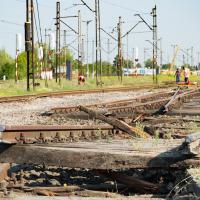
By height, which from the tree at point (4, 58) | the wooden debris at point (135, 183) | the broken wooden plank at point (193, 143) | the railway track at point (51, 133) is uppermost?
the tree at point (4, 58)

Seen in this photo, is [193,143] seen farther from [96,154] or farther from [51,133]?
[51,133]

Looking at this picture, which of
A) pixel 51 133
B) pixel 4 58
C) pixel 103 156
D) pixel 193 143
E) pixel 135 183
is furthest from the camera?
pixel 4 58

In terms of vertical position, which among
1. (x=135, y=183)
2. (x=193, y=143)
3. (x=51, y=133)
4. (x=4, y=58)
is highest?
(x=4, y=58)

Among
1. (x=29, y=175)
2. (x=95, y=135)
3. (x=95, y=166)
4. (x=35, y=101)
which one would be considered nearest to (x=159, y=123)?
(x=95, y=135)

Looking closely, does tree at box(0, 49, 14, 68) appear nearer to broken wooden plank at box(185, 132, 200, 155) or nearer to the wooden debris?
the wooden debris

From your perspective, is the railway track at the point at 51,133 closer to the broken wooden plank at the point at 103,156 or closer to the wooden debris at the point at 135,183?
the broken wooden plank at the point at 103,156

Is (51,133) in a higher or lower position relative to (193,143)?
lower

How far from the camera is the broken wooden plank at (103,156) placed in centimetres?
484

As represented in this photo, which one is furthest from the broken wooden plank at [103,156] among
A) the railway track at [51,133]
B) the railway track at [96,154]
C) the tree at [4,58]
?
the tree at [4,58]

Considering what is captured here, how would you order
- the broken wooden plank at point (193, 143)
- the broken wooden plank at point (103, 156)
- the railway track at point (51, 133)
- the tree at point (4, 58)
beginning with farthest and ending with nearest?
the tree at point (4, 58) < the railway track at point (51, 133) < the broken wooden plank at point (103, 156) < the broken wooden plank at point (193, 143)

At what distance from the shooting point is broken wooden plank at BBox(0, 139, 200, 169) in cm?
484

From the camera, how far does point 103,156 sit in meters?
4.99

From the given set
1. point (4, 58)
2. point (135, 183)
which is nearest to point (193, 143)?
point (135, 183)

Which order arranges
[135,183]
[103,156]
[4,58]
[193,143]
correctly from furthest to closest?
1. [4,58]
2. [135,183]
3. [103,156]
4. [193,143]
